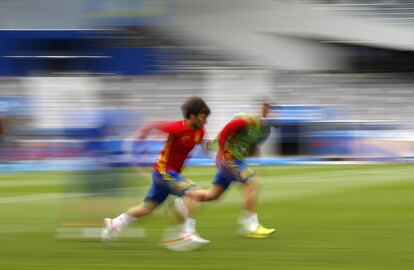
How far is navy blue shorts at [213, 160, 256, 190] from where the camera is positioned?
36.0ft

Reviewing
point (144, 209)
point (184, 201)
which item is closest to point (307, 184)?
point (184, 201)

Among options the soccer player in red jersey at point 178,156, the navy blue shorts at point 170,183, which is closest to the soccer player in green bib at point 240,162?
the soccer player in red jersey at point 178,156

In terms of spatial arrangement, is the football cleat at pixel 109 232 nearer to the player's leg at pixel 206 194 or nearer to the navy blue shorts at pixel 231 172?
the player's leg at pixel 206 194

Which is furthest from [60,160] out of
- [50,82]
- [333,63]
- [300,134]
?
[333,63]

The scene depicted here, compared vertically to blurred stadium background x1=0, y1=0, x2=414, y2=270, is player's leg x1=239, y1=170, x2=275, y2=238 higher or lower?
higher

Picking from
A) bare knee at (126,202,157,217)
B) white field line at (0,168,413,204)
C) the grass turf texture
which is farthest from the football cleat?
white field line at (0,168,413,204)

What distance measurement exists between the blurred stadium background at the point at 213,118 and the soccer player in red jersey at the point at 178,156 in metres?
0.36

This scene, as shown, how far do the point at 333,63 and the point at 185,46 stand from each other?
18.6 feet

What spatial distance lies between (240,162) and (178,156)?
4.26 ft

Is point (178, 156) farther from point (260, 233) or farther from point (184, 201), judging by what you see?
point (260, 233)

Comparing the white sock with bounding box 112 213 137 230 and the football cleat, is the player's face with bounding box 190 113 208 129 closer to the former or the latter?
the white sock with bounding box 112 213 137 230

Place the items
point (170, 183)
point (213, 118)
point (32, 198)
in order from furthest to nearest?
1. point (213, 118)
2. point (32, 198)
3. point (170, 183)

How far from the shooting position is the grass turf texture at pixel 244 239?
30.3 feet

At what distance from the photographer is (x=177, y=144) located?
9.81 meters
